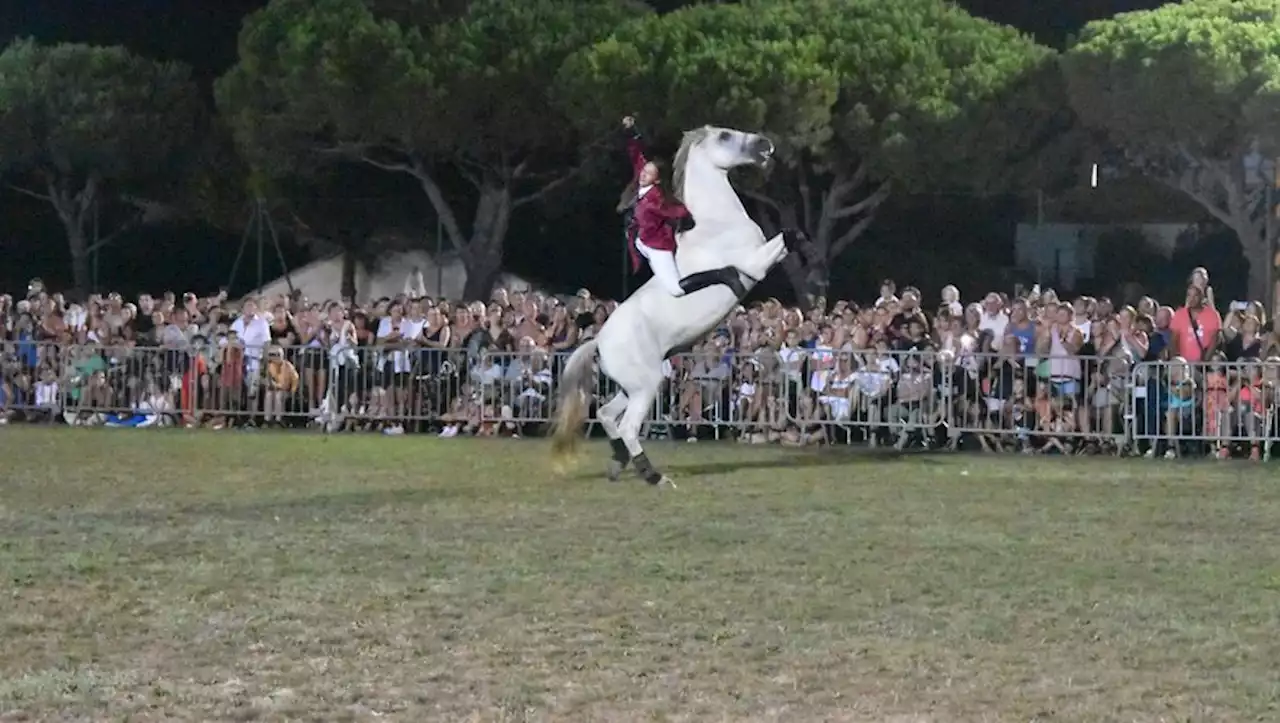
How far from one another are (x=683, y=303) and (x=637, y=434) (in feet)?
3.51

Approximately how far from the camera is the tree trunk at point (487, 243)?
31844mm

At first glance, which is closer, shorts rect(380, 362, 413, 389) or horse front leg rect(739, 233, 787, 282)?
horse front leg rect(739, 233, 787, 282)

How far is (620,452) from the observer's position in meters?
13.5

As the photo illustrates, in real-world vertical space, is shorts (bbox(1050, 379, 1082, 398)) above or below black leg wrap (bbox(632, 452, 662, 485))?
above

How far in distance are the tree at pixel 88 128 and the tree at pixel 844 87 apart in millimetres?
10755

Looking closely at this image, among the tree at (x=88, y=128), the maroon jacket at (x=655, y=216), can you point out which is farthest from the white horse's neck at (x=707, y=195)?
the tree at (x=88, y=128)

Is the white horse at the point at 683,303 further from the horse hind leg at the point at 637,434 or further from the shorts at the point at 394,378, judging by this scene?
the shorts at the point at 394,378

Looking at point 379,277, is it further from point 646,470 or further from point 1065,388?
point 646,470

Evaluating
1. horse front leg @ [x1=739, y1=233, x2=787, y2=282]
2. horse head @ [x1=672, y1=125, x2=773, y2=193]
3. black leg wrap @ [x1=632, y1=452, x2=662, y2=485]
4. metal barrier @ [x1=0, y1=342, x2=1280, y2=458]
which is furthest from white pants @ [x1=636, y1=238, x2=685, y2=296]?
metal barrier @ [x1=0, y1=342, x2=1280, y2=458]

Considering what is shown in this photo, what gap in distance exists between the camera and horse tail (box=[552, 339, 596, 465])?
13.3 meters

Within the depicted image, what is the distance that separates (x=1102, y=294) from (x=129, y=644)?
22263mm

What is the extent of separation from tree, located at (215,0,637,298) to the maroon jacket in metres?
18.1

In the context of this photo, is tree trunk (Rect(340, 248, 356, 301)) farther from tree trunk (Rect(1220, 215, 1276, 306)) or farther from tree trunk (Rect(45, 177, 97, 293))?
tree trunk (Rect(1220, 215, 1276, 306))

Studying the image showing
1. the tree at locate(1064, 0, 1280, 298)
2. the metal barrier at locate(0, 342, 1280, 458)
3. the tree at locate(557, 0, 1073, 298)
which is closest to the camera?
the metal barrier at locate(0, 342, 1280, 458)
